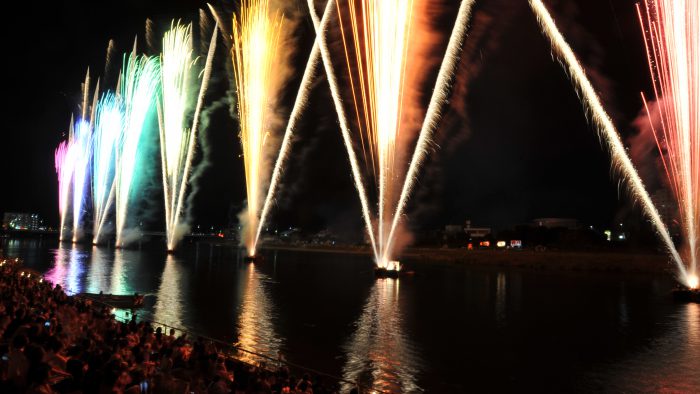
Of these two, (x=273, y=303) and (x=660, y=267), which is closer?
(x=273, y=303)

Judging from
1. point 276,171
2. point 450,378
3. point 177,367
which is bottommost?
point 450,378

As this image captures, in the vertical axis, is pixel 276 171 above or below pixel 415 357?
above

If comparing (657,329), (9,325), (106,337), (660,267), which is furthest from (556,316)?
(660,267)

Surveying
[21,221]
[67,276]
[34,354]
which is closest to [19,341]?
[34,354]

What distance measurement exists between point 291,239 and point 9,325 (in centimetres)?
13400

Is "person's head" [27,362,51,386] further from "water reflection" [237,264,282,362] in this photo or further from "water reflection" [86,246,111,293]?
"water reflection" [86,246,111,293]

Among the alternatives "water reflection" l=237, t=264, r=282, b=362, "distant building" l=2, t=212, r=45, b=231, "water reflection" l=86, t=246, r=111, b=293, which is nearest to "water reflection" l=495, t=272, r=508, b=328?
"water reflection" l=237, t=264, r=282, b=362

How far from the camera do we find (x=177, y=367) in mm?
8062

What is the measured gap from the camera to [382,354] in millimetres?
15766

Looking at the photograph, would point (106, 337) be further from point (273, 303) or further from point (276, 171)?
point (276, 171)

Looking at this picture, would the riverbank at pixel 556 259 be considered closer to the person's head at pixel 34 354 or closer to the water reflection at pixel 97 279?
the water reflection at pixel 97 279

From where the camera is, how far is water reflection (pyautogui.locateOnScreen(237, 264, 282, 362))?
15863mm

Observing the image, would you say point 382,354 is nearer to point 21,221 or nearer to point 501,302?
point 501,302

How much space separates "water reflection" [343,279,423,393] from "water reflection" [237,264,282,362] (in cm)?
236
